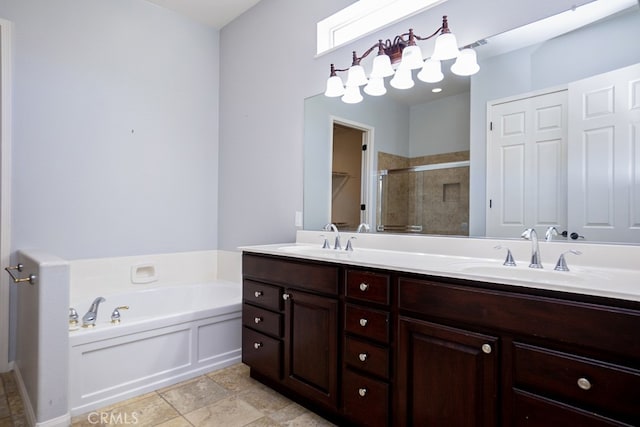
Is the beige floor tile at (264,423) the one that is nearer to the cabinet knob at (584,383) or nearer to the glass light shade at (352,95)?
the cabinet knob at (584,383)

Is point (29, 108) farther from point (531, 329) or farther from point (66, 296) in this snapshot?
point (531, 329)

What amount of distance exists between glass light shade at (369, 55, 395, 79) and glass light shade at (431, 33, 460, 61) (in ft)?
0.98

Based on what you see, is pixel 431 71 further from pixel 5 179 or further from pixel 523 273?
pixel 5 179

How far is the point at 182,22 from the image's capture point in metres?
3.11

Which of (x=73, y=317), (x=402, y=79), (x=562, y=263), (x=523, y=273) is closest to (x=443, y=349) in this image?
(x=523, y=273)

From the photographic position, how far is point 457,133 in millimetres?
1832

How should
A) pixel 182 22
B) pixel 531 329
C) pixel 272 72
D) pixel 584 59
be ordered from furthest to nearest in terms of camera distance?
1. pixel 182 22
2. pixel 272 72
3. pixel 584 59
4. pixel 531 329

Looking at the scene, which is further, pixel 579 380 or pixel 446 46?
pixel 446 46

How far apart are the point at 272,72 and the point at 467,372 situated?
252 centimetres

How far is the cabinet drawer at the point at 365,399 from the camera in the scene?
1.42 m

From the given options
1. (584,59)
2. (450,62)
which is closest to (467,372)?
(584,59)

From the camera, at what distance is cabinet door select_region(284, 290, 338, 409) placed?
1.64 meters

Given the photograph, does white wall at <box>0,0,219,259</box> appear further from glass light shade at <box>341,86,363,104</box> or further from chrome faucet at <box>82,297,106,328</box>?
glass light shade at <box>341,86,363,104</box>

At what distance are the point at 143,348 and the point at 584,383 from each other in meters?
2.14
